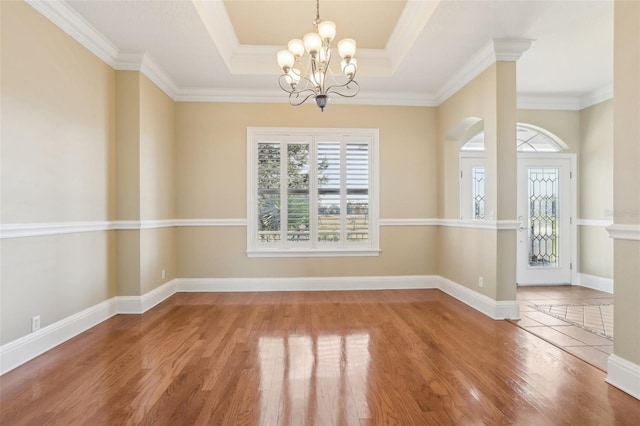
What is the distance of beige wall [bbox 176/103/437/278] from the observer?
499 centimetres

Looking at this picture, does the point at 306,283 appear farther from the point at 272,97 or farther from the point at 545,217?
the point at 545,217

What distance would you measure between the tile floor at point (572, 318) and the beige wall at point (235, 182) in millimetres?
1861

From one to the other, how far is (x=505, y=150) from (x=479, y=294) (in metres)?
1.72

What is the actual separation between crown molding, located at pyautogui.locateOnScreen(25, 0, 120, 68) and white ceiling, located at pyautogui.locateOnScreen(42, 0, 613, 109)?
1 cm

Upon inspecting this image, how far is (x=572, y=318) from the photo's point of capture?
3746mm

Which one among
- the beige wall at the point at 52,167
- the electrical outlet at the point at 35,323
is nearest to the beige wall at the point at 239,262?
the beige wall at the point at 52,167

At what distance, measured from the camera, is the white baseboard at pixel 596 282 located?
5066mm

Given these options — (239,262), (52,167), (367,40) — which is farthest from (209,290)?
(367,40)

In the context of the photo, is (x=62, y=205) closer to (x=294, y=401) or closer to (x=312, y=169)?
(x=294, y=401)

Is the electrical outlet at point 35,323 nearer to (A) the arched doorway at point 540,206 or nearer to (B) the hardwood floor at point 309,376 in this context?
(B) the hardwood floor at point 309,376

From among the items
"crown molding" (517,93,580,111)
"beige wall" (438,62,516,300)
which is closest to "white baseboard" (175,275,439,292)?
"beige wall" (438,62,516,300)

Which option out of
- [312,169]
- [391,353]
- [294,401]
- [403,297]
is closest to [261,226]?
[312,169]

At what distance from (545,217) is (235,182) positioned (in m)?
5.08

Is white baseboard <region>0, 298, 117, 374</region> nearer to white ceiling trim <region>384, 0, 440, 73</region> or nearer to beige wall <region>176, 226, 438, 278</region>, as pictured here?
beige wall <region>176, 226, 438, 278</region>
